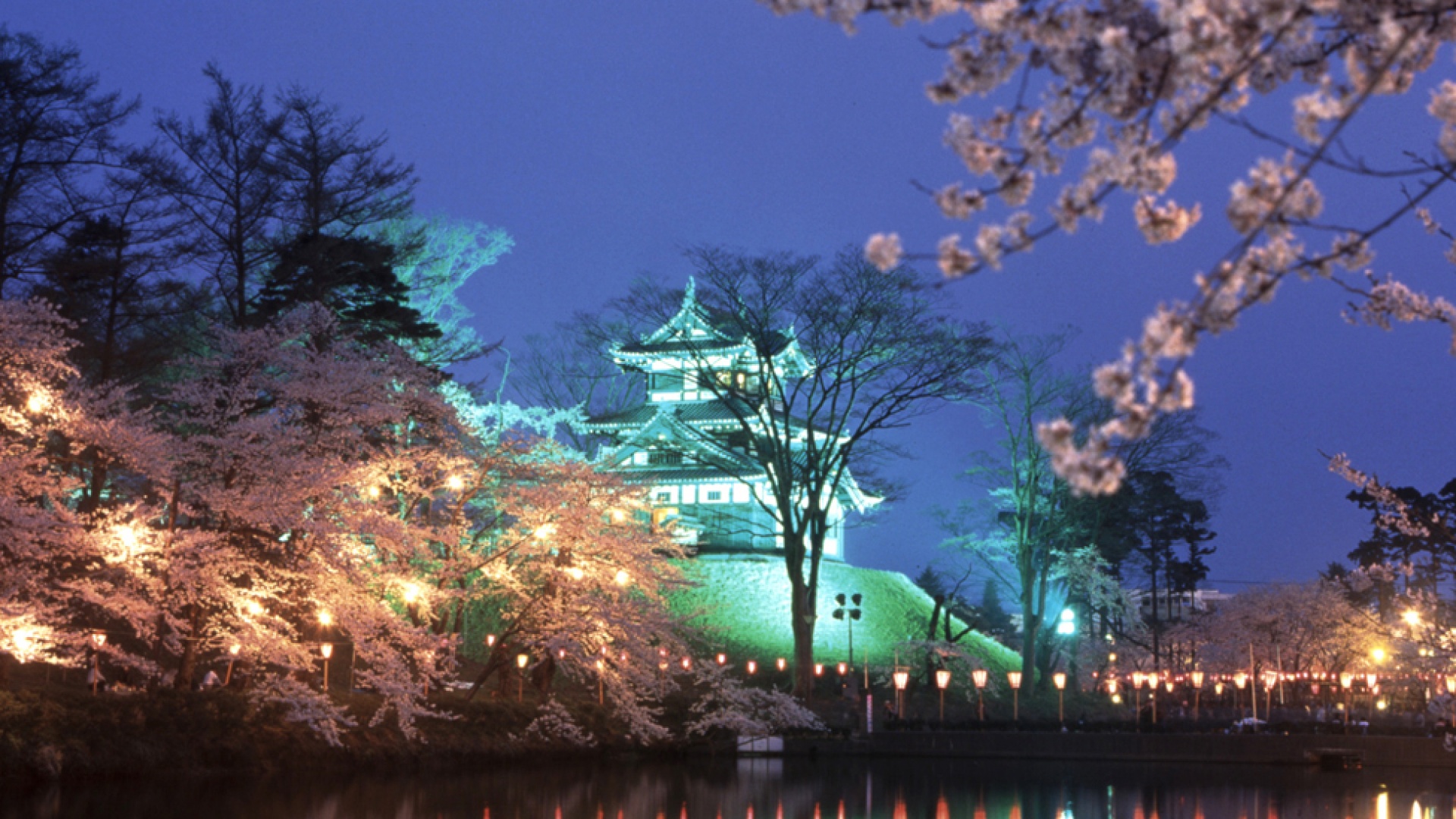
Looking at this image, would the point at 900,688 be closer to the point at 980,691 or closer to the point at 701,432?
the point at 980,691

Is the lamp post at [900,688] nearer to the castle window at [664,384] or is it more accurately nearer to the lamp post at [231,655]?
the lamp post at [231,655]

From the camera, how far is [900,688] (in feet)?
106

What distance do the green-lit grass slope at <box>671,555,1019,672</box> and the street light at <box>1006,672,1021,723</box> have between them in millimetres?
2901

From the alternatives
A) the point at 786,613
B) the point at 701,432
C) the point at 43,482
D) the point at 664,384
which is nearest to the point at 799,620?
the point at 701,432

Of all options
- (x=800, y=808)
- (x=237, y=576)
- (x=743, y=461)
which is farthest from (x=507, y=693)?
(x=743, y=461)

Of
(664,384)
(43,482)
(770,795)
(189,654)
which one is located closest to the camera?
(43,482)

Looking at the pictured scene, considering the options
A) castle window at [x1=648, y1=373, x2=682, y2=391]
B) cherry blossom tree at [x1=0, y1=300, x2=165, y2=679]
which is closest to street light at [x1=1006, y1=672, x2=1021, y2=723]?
castle window at [x1=648, y1=373, x2=682, y2=391]

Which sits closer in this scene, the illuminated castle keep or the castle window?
the illuminated castle keep

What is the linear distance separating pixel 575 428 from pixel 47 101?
25.4m

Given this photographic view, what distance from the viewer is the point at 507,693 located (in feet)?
88.2

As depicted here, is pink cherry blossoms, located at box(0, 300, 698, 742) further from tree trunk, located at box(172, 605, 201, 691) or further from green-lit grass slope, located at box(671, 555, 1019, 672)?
green-lit grass slope, located at box(671, 555, 1019, 672)

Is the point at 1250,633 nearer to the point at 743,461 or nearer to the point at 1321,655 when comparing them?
the point at 1321,655

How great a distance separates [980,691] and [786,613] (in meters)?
9.44

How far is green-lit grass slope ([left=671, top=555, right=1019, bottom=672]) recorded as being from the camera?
4138cm
